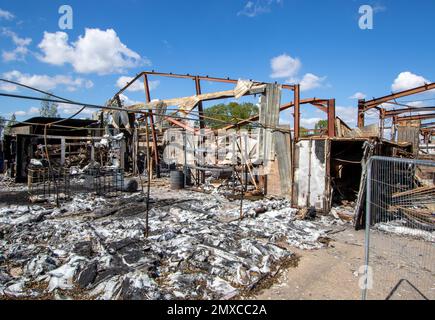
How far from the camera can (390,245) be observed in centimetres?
686

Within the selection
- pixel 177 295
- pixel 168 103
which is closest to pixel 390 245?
pixel 177 295

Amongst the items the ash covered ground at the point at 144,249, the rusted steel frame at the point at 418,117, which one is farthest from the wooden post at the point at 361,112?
the ash covered ground at the point at 144,249

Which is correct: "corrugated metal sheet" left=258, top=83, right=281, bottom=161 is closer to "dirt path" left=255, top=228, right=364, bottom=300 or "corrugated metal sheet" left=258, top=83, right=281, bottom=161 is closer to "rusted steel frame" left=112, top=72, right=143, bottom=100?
"dirt path" left=255, top=228, right=364, bottom=300

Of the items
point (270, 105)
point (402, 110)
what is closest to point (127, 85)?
point (270, 105)

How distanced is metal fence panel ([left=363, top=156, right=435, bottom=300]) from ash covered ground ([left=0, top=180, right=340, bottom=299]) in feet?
4.39

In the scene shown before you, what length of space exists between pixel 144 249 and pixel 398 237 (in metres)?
6.34

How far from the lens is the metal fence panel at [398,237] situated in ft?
15.2

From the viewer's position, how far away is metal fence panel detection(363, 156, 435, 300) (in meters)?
4.62

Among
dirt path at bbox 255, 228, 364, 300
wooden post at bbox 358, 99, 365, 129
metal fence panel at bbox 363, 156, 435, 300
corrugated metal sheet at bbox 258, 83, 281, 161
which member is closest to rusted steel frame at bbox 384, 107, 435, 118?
wooden post at bbox 358, 99, 365, 129

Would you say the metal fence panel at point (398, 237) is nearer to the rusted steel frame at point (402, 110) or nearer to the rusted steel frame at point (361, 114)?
the rusted steel frame at point (361, 114)

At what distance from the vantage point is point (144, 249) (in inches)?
233

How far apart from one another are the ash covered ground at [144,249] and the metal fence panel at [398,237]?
52.6 inches

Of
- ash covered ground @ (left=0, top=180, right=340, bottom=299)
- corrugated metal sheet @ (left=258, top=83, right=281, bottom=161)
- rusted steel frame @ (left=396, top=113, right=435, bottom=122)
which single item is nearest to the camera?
ash covered ground @ (left=0, top=180, right=340, bottom=299)

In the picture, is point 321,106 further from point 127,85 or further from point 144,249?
point 127,85
